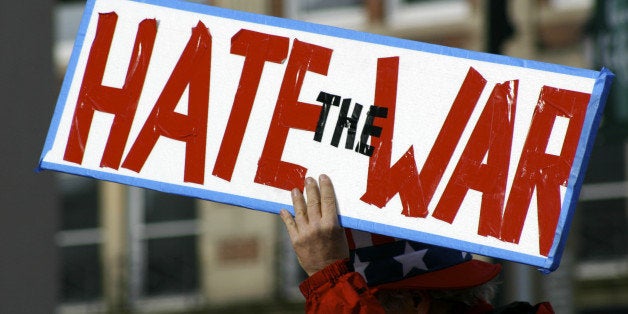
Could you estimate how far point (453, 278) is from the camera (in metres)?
3.13

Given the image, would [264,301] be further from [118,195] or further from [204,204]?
[118,195]

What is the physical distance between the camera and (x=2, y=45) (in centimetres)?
693

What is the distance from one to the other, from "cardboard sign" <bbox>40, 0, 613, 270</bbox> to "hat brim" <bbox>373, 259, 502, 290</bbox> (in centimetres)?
23

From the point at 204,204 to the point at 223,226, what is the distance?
30cm

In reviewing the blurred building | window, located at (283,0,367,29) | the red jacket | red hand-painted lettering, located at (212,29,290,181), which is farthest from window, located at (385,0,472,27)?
the red jacket

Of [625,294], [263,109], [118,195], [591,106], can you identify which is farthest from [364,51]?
[118,195]

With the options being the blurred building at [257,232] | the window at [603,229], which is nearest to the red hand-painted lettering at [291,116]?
the blurred building at [257,232]

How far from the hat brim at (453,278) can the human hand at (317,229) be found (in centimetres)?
24

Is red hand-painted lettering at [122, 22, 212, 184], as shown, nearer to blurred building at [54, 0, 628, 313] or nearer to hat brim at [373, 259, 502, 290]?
hat brim at [373, 259, 502, 290]

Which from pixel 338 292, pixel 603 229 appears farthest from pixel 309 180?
pixel 603 229

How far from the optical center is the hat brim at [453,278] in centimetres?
308

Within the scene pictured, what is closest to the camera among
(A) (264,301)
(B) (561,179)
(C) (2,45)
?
(B) (561,179)

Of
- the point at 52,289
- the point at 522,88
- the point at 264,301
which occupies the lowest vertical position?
the point at 264,301

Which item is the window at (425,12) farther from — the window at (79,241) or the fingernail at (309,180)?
the fingernail at (309,180)
